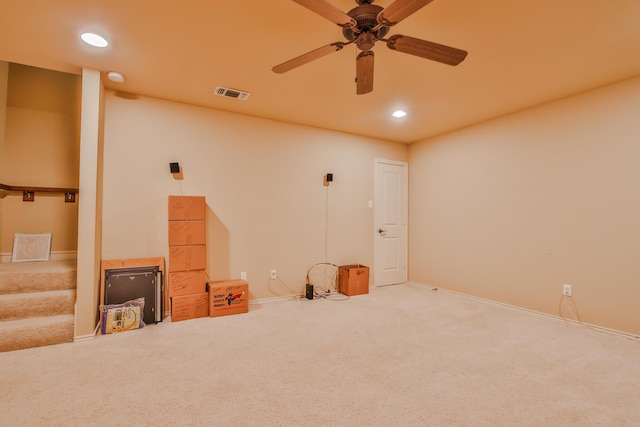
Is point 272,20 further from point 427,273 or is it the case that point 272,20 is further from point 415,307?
point 427,273

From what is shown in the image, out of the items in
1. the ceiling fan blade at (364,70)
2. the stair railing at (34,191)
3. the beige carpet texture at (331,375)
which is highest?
the ceiling fan blade at (364,70)

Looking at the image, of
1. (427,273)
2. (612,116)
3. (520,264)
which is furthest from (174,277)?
Result: (612,116)

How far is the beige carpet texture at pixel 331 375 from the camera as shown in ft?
5.57

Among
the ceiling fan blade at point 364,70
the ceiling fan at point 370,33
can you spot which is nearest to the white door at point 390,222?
the ceiling fan blade at point 364,70

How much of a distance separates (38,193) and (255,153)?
263cm

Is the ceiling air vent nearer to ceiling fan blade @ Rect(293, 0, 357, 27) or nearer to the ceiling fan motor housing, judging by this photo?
the ceiling fan motor housing

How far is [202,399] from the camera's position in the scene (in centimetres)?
183

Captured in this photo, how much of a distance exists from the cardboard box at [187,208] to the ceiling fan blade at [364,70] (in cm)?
214

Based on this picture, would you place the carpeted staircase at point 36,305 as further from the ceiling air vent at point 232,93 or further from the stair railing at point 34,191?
the ceiling air vent at point 232,93

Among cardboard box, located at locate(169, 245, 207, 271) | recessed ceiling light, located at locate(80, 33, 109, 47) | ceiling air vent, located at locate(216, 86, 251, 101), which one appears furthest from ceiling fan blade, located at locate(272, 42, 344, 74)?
cardboard box, located at locate(169, 245, 207, 271)

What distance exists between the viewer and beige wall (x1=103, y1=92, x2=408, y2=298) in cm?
327

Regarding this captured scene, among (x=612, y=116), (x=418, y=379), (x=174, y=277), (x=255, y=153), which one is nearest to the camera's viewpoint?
(x=418, y=379)

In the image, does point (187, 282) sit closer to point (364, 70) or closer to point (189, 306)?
point (189, 306)

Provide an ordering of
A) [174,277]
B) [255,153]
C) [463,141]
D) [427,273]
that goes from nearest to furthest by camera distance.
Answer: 1. [174,277]
2. [255,153]
3. [463,141]
4. [427,273]
